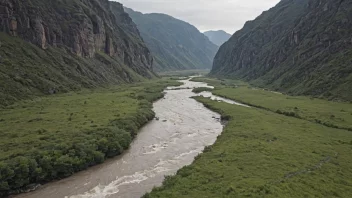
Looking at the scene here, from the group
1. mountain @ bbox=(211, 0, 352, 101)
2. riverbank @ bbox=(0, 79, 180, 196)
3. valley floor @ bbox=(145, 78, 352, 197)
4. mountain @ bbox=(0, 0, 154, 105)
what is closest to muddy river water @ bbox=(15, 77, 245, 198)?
riverbank @ bbox=(0, 79, 180, 196)

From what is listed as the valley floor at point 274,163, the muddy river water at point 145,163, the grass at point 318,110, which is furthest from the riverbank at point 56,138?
the grass at point 318,110

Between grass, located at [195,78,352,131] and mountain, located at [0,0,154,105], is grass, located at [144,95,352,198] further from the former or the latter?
mountain, located at [0,0,154,105]

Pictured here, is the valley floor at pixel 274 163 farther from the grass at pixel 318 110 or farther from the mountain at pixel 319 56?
the mountain at pixel 319 56

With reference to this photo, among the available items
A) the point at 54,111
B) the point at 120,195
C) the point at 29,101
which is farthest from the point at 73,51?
the point at 120,195

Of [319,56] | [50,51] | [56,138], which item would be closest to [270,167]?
[56,138]

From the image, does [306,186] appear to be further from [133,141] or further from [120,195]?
[133,141]

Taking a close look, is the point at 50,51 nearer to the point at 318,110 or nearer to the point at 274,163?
the point at 318,110
